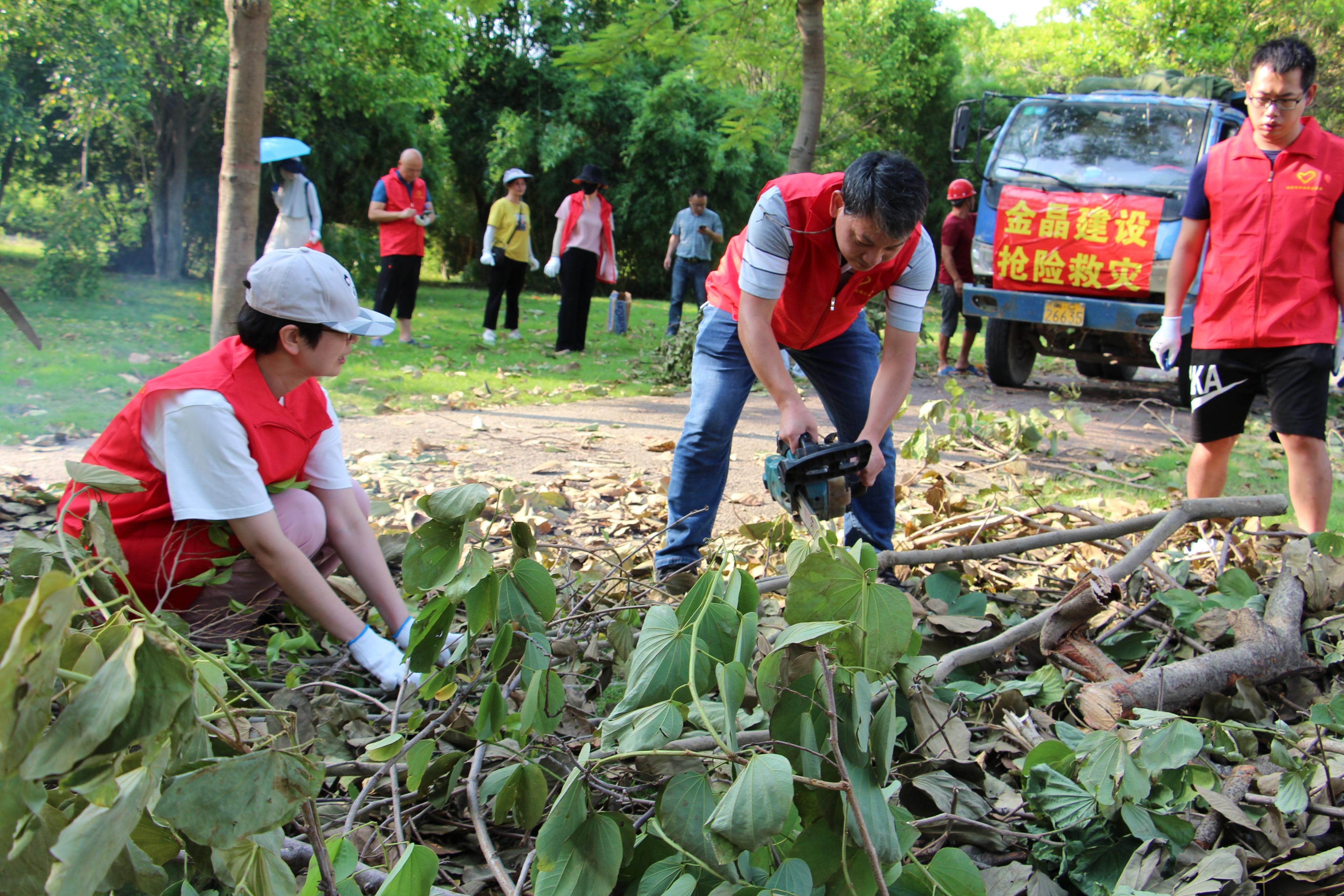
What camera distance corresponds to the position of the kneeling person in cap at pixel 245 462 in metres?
2.37

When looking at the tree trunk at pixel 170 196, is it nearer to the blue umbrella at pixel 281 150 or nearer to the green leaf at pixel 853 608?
the blue umbrella at pixel 281 150

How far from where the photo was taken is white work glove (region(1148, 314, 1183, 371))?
4098 mm

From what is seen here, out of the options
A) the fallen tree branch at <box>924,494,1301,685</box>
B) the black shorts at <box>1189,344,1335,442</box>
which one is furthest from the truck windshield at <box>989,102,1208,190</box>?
the fallen tree branch at <box>924,494,1301,685</box>

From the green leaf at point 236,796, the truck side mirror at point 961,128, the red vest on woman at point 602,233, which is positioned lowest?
the green leaf at point 236,796

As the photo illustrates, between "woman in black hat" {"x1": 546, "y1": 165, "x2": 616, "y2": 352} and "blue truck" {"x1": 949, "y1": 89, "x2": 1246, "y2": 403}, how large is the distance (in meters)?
3.66

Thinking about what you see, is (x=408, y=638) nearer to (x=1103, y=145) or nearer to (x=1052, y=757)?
(x=1052, y=757)

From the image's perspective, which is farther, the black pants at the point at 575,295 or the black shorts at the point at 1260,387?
the black pants at the point at 575,295

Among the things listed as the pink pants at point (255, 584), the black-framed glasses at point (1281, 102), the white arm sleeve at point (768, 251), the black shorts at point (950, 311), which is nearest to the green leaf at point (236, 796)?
the pink pants at point (255, 584)

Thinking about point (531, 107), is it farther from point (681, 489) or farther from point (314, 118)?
point (681, 489)

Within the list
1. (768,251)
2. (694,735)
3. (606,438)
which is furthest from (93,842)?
(606,438)

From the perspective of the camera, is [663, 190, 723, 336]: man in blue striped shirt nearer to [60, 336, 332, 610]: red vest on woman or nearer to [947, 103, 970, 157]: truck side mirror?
[947, 103, 970, 157]: truck side mirror

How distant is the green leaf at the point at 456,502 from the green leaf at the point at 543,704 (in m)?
0.32

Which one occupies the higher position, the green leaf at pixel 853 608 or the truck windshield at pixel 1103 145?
the truck windshield at pixel 1103 145

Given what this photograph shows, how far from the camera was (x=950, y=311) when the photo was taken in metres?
A: 9.50
